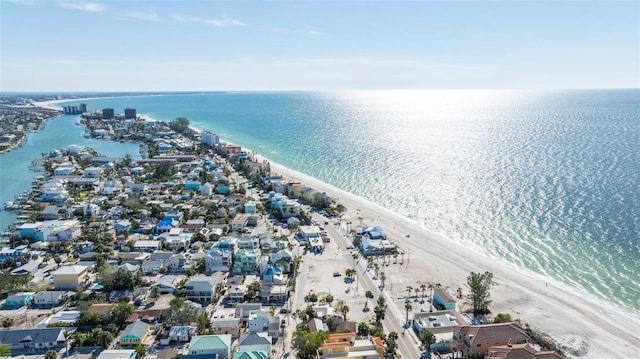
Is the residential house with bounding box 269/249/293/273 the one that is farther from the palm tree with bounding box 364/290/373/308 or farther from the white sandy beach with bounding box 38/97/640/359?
the white sandy beach with bounding box 38/97/640/359

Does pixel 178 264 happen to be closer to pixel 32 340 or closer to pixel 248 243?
pixel 248 243

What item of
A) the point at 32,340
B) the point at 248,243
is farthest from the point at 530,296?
the point at 32,340

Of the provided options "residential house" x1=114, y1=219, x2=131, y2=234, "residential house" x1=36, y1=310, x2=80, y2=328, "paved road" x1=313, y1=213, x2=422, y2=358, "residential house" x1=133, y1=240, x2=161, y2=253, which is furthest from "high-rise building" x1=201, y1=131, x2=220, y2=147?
"residential house" x1=36, y1=310, x2=80, y2=328

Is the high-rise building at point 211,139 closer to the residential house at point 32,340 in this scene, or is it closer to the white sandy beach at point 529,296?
the white sandy beach at point 529,296

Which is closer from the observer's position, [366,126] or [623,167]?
[623,167]

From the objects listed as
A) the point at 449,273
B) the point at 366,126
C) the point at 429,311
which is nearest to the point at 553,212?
the point at 449,273

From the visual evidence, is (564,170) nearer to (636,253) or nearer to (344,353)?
(636,253)

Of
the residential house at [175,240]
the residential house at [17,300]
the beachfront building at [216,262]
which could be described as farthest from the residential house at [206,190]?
the residential house at [17,300]
